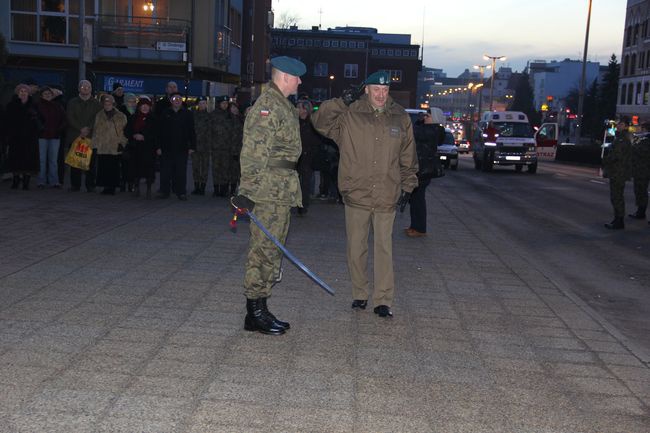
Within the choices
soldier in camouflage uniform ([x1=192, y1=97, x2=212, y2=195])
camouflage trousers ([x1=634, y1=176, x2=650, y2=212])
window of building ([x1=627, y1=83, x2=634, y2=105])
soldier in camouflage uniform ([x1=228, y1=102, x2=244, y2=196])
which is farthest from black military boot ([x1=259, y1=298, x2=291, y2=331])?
window of building ([x1=627, y1=83, x2=634, y2=105])

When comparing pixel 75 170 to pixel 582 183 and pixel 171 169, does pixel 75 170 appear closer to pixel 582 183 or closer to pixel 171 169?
pixel 171 169

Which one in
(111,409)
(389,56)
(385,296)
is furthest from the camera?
(389,56)

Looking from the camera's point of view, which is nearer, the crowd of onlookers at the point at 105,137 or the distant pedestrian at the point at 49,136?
the crowd of onlookers at the point at 105,137

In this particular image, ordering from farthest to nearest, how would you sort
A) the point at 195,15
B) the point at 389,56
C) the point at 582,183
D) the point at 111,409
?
the point at 389,56 < the point at 195,15 < the point at 582,183 < the point at 111,409

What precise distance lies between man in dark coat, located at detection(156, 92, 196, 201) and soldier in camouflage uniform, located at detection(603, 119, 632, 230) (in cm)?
768

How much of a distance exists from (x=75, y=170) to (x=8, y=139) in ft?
4.25

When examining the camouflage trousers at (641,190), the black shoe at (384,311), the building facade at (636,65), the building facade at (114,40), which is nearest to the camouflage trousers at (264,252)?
the black shoe at (384,311)

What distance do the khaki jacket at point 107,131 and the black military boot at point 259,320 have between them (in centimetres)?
942

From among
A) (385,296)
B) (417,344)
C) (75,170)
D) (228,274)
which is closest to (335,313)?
(385,296)

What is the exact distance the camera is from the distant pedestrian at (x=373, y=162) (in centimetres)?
707

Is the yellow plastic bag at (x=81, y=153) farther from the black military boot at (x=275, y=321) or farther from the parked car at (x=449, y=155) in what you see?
the parked car at (x=449, y=155)

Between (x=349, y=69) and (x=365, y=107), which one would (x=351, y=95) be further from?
(x=349, y=69)

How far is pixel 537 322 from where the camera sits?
7.34 metres

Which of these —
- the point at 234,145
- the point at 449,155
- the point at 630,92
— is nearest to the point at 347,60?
the point at 630,92
